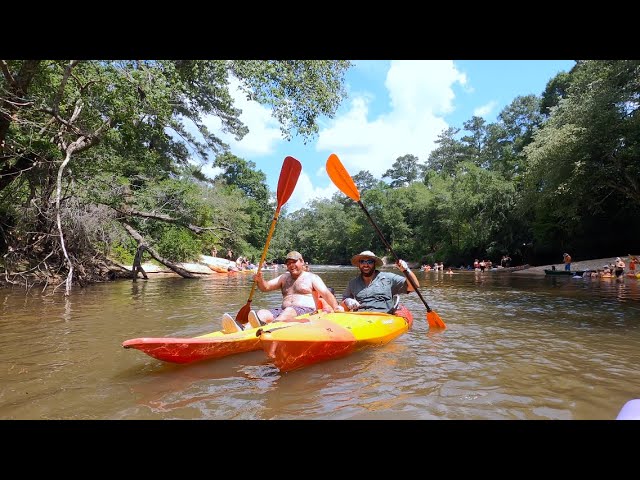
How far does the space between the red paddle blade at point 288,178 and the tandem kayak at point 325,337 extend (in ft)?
7.16

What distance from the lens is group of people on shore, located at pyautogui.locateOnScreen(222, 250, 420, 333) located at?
17.4 ft

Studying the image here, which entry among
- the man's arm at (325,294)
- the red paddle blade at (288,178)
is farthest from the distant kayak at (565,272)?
the man's arm at (325,294)

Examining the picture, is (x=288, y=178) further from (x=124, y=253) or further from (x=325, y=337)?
(x=124, y=253)

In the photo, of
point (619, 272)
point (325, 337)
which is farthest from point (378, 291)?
point (619, 272)

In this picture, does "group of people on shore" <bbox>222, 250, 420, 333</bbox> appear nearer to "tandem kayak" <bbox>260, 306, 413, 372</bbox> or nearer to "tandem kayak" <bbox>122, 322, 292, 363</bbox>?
"tandem kayak" <bbox>260, 306, 413, 372</bbox>

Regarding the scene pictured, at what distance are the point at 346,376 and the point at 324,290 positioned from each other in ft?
5.44

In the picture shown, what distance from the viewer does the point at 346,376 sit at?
12.9ft

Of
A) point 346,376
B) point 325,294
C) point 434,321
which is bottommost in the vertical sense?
point 346,376

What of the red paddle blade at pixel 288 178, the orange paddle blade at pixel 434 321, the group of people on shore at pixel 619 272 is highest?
the red paddle blade at pixel 288 178

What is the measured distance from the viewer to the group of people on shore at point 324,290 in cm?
530

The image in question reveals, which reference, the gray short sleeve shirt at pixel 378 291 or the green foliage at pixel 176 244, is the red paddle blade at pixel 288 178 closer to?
the gray short sleeve shirt at pixel 378 291

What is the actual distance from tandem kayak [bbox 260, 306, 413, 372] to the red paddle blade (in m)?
2.18
